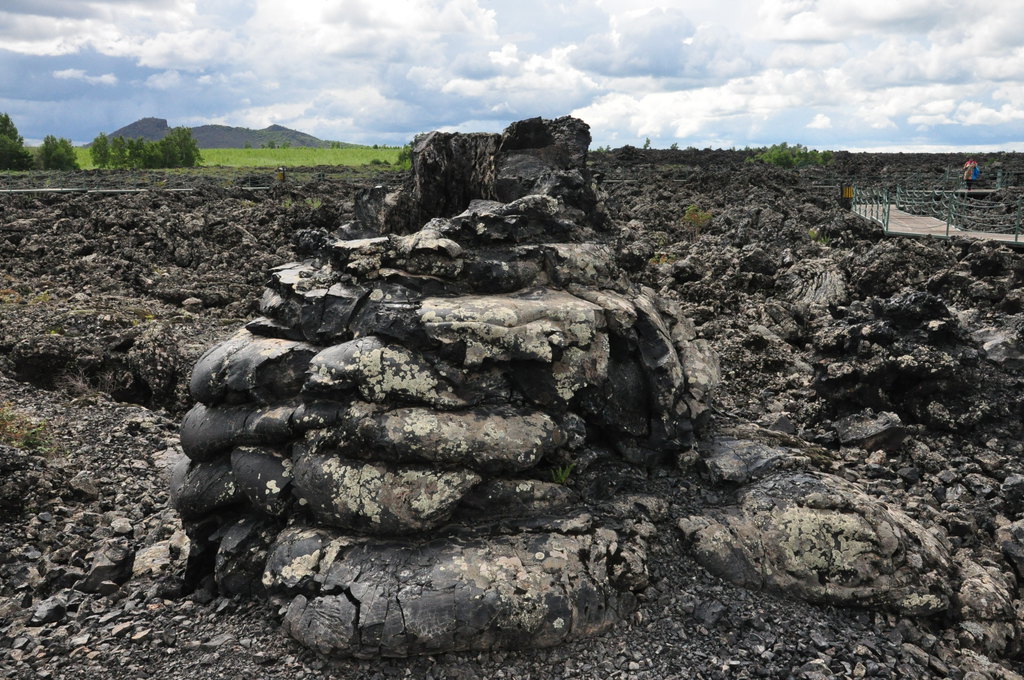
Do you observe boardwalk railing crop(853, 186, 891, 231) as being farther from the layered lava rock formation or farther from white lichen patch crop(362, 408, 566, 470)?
white lichen patch crop(362, 408, 566, 470)

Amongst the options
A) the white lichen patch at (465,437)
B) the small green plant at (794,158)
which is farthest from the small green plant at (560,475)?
the small green plant at (794,158)

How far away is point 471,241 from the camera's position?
37.2 ft

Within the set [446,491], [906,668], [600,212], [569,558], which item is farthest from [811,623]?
[600,212]

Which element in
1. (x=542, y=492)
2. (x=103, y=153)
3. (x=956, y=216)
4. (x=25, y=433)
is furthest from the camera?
(x=103, y=153)

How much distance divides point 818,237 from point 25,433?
28622 millimetres

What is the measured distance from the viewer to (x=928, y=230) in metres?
27.5

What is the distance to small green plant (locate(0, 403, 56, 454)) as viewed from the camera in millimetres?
13758

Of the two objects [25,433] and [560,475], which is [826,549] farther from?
[25,433]

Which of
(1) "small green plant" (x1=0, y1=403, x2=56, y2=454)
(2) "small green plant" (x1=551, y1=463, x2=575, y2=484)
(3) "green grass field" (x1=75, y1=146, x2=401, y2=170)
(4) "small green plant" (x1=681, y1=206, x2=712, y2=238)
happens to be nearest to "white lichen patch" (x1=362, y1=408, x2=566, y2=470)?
(2) "small green plant" (x1=551, y1=463, x2=575, y2=484)

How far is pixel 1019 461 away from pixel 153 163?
125m

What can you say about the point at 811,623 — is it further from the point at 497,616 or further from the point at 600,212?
the point at 600,212

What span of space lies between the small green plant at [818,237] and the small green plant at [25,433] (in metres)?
27.0

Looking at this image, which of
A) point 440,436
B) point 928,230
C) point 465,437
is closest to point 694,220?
point 928,230

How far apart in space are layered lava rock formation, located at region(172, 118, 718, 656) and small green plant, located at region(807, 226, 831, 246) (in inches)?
766
